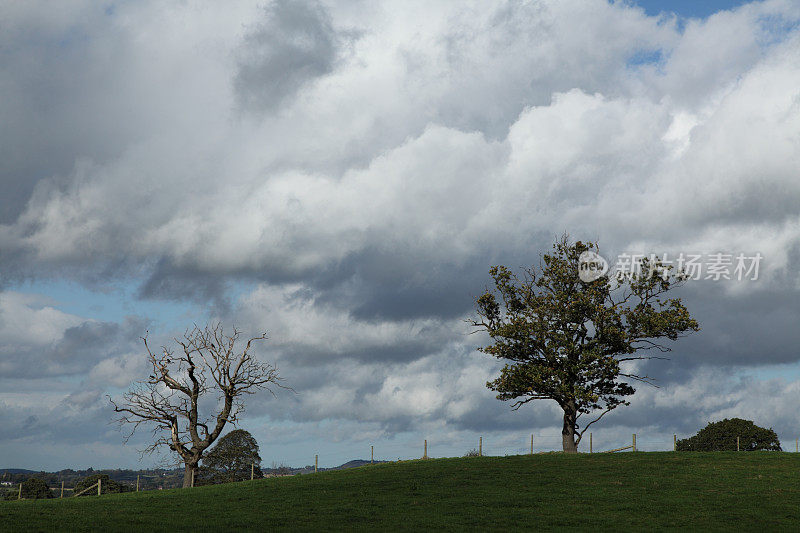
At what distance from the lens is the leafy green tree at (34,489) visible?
93.0 m

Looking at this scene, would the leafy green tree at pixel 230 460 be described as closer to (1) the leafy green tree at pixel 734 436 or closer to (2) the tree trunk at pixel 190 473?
(2) the tree trunk at pixel 190 473

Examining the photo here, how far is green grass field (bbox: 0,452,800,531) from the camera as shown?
32156mm

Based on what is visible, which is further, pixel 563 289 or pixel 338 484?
pixel 563 289

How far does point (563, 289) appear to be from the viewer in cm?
6450

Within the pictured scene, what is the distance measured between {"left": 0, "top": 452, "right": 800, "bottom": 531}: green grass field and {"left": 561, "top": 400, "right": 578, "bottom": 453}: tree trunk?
368 inches

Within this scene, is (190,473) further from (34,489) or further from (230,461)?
(34,489)

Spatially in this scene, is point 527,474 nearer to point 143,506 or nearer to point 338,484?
point 338,484

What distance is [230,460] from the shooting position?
92375 mm

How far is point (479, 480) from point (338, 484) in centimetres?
870

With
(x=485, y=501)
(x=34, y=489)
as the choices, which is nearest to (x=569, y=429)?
(x=485, y=501)

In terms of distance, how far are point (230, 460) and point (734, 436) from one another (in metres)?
62.8

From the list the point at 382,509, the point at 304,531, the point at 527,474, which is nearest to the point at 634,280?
the point at 527,474

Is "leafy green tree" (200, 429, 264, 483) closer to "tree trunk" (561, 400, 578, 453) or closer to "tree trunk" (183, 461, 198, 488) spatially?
"tree trunk" (183, 461, 198, 488)

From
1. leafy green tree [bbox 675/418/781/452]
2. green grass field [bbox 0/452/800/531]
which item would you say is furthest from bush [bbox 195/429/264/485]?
leafy green tree [bbox 675/418/781/452]
